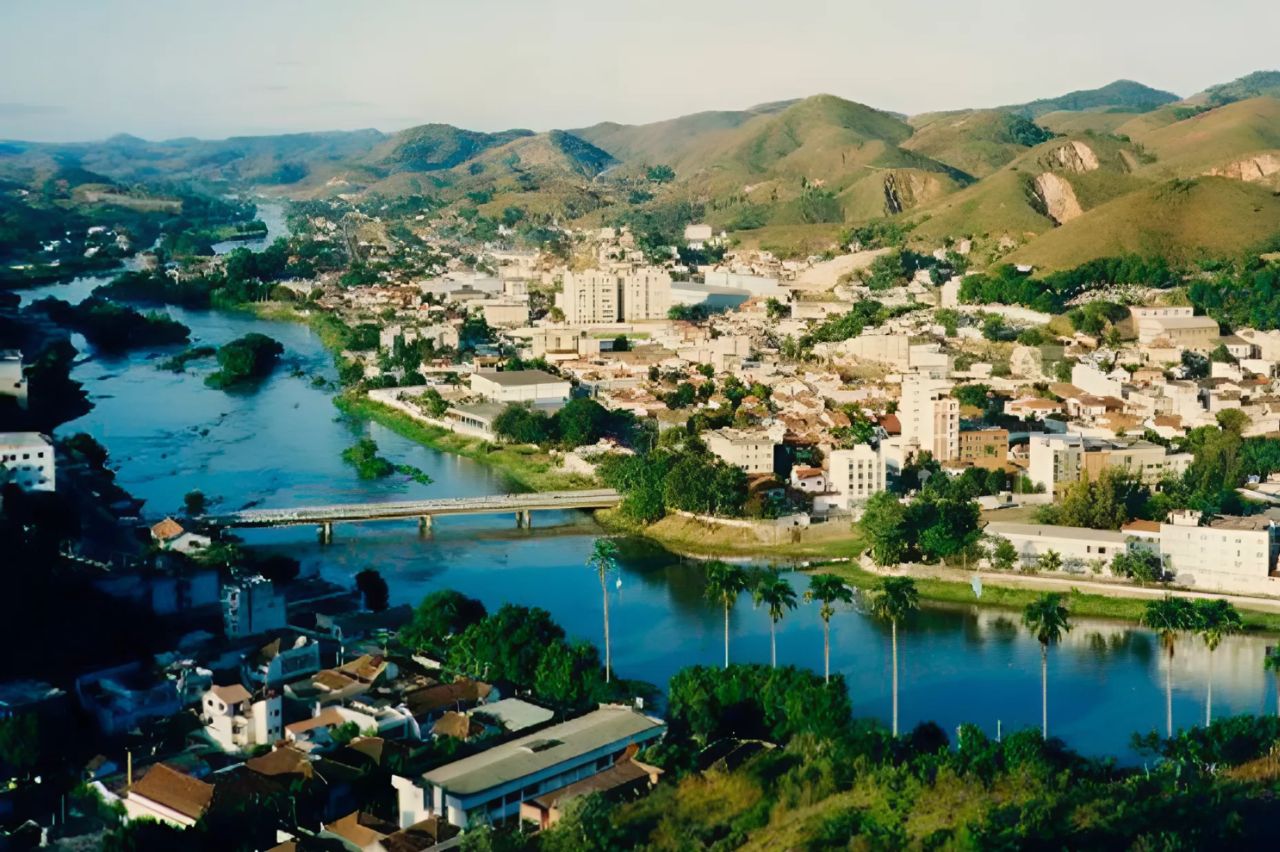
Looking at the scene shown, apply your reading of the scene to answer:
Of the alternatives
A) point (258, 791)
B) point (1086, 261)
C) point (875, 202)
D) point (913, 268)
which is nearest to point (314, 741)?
point (258, 791)

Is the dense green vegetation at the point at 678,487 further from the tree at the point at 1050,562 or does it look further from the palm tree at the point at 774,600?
the palm tree at the point at 774,600

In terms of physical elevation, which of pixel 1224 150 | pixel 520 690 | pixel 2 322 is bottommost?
pixel 520 690

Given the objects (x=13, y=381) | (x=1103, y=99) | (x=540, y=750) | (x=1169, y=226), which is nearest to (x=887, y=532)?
(x=540, y=750)

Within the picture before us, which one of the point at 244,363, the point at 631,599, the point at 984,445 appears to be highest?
the point at 244,363

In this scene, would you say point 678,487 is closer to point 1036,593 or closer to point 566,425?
point 1036,593

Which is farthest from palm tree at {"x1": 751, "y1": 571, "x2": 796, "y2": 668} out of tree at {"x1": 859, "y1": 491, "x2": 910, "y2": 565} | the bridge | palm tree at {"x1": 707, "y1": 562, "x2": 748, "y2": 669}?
the bridge

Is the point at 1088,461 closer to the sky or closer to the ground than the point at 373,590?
closer to the sky

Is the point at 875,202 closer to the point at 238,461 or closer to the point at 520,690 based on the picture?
the point at 238,461
